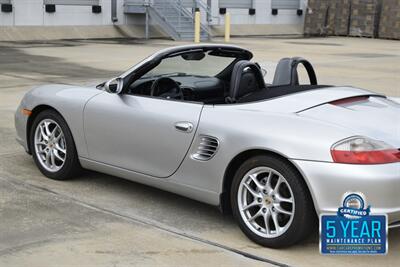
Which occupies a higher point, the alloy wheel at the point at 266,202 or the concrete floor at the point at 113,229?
the alloy wheel at the point at 266,202

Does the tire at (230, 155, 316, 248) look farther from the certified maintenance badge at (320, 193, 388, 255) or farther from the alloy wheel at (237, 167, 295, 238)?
the certified maintenance badge at (320, 193, 388, 255)

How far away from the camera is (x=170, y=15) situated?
94.4ft

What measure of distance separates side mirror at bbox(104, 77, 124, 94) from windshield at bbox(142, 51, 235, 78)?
30 cm

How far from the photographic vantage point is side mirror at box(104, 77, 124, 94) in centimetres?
491

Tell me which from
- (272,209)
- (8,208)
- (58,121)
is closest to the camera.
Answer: (272,209)

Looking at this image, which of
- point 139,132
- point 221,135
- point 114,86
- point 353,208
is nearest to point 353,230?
point 353,208

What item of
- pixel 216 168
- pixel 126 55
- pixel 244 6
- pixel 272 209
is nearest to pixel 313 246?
pixel 272 209

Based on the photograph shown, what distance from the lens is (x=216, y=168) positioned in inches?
163

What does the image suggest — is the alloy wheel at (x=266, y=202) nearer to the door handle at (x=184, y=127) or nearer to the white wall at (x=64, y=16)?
the door handle at (x=184, y=127)

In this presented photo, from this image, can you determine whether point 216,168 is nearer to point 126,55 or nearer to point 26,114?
point 26,114

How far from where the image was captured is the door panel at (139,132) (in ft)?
14.5

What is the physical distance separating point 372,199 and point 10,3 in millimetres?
24369

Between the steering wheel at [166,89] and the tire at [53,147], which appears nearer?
the steering wheel at [166,89]

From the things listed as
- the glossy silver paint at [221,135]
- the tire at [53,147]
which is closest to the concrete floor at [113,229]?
the tire at [53,147]
